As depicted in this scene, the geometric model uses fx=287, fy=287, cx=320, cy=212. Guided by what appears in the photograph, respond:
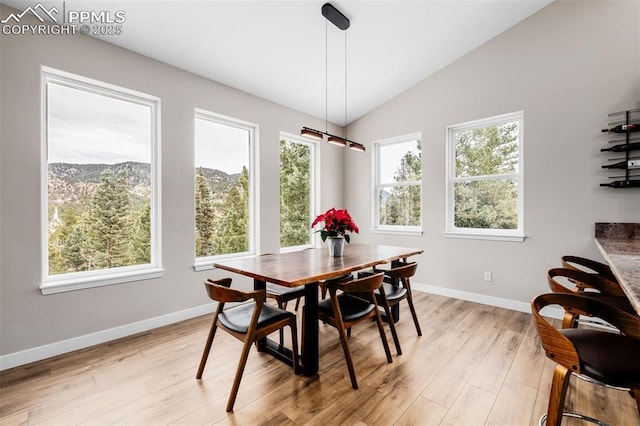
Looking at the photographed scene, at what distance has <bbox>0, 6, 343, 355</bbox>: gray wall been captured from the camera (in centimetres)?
219

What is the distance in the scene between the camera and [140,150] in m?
2.96

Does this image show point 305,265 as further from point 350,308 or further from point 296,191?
point 296,191

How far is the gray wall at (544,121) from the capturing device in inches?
112

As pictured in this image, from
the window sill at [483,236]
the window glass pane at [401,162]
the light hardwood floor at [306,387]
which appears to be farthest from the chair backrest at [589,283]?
the window glass pane at [401,162]

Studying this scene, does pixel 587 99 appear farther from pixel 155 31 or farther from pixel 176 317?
pixel 176 317

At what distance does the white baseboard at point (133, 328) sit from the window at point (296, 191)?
5.19 feet

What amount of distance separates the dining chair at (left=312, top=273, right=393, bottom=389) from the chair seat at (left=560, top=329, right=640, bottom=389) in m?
1.09

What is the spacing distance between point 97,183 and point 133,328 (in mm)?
1422

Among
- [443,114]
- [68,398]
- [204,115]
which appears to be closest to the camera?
[68,398]

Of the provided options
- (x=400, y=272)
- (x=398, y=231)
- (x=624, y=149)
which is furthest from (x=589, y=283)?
(x=398, y=231)

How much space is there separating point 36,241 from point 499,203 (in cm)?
473

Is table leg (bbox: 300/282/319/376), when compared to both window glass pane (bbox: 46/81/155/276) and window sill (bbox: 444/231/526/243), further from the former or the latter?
window sill (bbox: 444/231/526/243)

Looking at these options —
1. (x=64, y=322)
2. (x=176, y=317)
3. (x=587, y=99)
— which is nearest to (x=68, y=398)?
(x=64, y=322)

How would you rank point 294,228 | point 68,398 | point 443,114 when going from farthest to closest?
point 294,228, point 443,114, point 68,398
